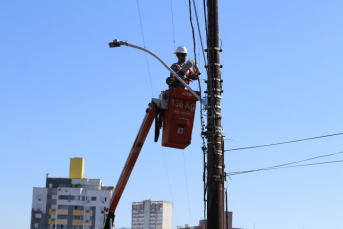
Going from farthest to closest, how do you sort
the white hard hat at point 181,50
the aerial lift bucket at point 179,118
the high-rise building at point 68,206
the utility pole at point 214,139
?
the high-rise building at point 68,206 < the white hard hat at point 181,50 < the aerial lift bucket at point 179,118 < the utility pole at point 214,139

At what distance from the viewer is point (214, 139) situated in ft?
48.3

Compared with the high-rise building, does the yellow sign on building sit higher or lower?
higher

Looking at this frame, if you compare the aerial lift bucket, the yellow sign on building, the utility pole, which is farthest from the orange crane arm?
the yellow sign on building

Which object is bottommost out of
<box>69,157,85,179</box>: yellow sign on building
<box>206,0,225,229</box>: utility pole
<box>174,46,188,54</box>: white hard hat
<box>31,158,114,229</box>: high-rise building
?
<box>206,0,225,229</box>: utility pole

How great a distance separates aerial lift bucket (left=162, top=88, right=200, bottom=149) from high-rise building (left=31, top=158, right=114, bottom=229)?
108359mm

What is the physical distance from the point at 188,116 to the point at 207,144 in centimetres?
145

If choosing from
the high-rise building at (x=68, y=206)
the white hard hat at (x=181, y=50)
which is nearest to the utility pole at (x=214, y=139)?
the white hard hat at (x=181, y=50)

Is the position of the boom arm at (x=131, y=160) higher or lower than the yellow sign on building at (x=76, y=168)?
lower

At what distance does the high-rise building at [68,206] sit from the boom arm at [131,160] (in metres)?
A: 104

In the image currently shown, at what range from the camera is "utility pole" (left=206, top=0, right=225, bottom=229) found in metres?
14.4

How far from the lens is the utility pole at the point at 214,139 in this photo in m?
14.4

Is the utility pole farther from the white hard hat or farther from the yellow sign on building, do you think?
the yellow sign on building

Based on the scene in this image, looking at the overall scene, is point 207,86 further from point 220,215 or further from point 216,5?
point 220,215

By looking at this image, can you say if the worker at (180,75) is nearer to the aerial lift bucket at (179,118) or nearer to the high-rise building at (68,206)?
the aerial lift bucket at (179,118)
